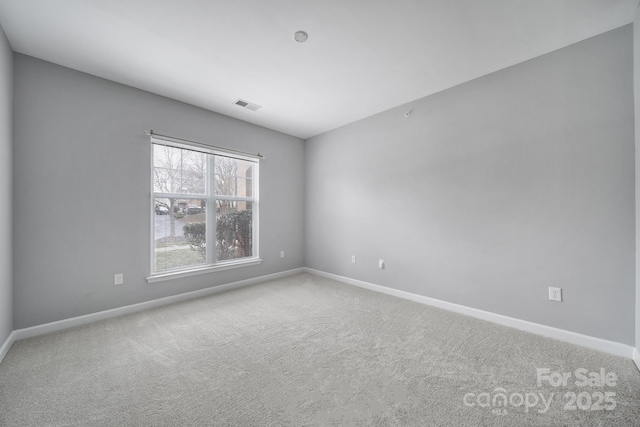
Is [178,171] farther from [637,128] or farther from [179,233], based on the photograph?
[637,128]

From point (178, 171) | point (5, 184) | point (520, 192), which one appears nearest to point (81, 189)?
point (5, 184)

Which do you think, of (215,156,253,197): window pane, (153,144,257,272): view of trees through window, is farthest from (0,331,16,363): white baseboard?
(215,156,253,197): window pane

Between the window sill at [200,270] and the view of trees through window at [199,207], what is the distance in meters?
0.11

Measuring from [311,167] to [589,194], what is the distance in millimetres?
3554

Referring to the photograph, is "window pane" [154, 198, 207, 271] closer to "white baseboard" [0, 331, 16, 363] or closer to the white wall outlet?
"white baseboard" [0, 331, 16, 363]

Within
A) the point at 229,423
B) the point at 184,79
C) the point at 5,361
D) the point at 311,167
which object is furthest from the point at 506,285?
the point at 5,361

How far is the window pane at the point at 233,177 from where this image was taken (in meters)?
3.58

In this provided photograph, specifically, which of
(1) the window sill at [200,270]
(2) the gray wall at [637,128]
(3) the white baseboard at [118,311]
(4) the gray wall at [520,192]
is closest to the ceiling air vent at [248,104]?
(4) the gray wall at [520,192]

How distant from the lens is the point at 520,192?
235 cm

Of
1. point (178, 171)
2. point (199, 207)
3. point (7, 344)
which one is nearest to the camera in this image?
point (7, 344)

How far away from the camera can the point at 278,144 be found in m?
4.23

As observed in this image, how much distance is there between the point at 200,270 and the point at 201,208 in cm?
86

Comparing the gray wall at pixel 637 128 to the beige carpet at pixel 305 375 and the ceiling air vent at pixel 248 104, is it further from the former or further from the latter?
the ceiling air vent at pixel 248 104

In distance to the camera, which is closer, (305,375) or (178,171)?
(305,375)
